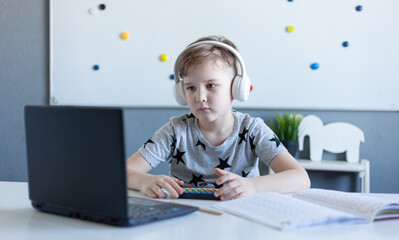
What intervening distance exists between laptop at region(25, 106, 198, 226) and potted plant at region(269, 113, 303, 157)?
1.67 metres

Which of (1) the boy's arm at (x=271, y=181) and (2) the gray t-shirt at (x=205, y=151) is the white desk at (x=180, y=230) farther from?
(2) the gray t-shirt at (x=205, y=151)

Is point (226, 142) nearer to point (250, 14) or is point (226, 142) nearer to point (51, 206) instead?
point (51, 206)

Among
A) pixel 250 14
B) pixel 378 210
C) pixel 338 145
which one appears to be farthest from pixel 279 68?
pixel 378 210

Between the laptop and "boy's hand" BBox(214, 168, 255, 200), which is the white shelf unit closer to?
"boy's hand" BBox(214, 168, 255, 200)

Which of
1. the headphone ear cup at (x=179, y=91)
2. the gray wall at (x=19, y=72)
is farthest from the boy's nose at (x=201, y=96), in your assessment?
the gray wall at (x=19, y=72)

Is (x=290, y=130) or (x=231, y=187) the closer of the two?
(x=231, y=187)

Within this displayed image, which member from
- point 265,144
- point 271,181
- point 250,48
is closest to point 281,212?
point 271,181

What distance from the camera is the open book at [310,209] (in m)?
0.75

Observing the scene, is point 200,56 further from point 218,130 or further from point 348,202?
point 348,202

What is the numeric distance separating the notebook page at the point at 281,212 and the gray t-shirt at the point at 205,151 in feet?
1.56

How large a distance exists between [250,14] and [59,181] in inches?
78.7

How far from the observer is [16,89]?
2.76 m

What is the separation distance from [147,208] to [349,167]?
5.84 ft

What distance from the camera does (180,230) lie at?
711 mm
